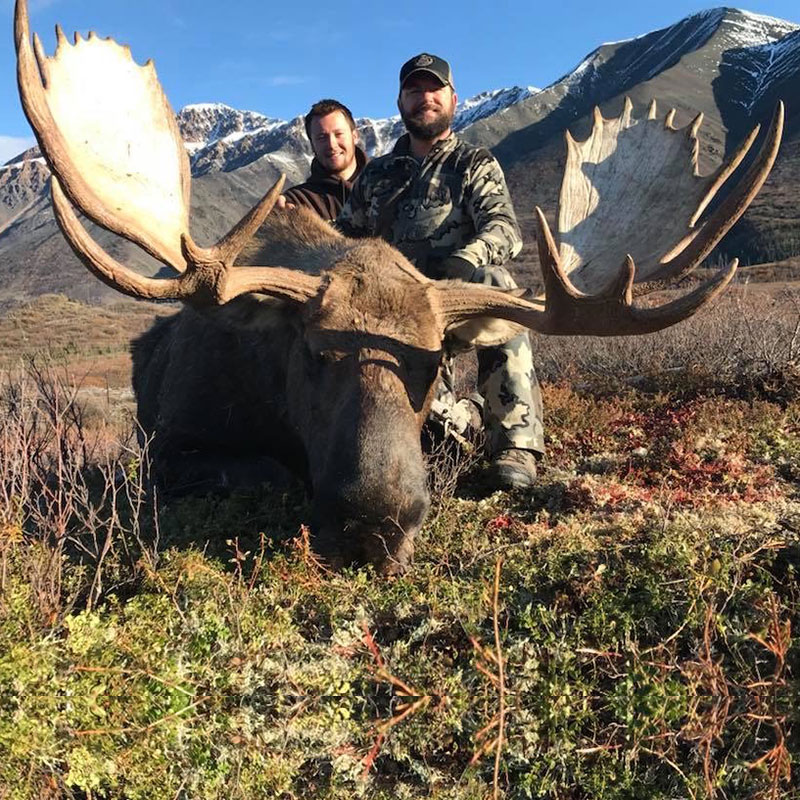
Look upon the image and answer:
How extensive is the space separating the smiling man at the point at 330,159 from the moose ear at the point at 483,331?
4.04m

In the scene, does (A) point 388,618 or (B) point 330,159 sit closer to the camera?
(A) point 388,618

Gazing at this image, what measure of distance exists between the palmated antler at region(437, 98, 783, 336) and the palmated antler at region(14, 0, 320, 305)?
1327mm

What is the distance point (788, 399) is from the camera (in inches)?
250

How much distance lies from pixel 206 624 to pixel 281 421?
2066 millimetres

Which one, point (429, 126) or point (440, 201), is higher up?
point (429, 126)

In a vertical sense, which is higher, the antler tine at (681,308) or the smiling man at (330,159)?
the smiling man at (330,159)

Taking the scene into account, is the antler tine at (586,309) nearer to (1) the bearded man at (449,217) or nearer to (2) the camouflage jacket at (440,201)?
(1) the bearded man at (449,217)

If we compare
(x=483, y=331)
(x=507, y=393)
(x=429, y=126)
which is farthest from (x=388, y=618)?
(x=429, y=126)

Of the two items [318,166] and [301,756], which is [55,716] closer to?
[301,756]

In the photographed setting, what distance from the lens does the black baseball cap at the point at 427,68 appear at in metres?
6.38

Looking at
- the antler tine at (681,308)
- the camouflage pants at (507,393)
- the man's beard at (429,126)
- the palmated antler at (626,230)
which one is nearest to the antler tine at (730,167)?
the palmated antler at (626,230)

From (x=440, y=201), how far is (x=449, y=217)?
158mm

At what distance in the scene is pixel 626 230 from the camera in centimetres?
521

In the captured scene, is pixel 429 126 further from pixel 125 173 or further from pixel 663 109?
pixel 663 109
